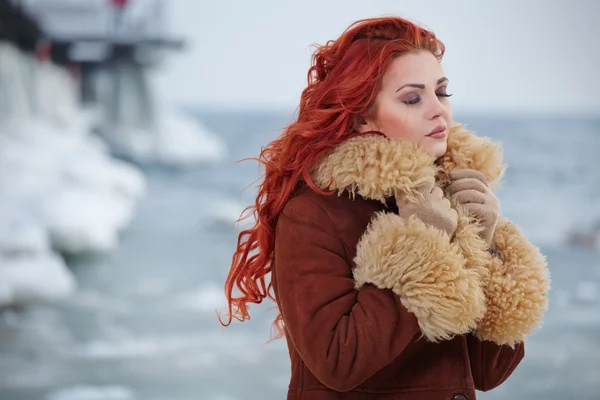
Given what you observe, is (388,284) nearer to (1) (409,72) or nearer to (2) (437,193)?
(2) (437,193)

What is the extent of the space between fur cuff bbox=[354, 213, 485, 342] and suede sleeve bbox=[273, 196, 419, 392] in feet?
0.07

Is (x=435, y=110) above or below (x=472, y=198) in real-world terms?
above

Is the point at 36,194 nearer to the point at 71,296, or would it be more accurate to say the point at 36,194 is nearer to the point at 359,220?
the point at 71,296

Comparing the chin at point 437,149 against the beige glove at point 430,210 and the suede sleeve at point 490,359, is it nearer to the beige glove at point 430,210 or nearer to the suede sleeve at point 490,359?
the beige glove at point 430,210

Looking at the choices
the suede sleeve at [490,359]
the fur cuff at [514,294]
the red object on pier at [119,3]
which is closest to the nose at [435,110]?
the fur cuff at [514,294]

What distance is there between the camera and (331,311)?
104cm

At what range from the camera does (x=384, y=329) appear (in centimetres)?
102

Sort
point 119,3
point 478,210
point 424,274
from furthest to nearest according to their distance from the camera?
point 119,3, point 478,210, point 424,274

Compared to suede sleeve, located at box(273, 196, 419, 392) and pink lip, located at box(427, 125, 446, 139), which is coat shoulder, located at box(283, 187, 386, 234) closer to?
suede sleeve, located at box(273, 196, 419, 392)

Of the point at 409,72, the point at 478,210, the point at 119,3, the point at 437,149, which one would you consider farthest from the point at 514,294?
the point at 119,3

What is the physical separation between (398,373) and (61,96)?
9.08 feet

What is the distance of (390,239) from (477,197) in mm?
187

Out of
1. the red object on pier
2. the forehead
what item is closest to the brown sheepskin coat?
the forehead

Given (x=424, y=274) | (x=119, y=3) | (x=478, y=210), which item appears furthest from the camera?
(x=119, y=3)
